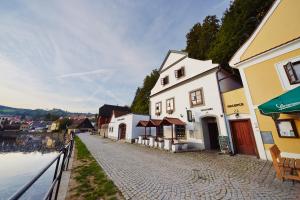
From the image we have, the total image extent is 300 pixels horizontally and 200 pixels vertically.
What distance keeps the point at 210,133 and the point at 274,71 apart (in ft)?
22.1

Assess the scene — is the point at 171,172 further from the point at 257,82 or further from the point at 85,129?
the point at 85,129

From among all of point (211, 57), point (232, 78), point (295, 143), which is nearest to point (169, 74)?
point (211, 57)

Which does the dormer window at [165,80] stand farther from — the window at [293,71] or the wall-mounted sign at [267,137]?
the window at [293,71]

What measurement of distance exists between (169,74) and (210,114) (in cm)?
766

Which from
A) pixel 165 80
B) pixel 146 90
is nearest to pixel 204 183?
pixel 165 80

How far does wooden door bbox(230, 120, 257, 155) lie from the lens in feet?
30.4

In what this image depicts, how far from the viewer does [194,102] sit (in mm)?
13336

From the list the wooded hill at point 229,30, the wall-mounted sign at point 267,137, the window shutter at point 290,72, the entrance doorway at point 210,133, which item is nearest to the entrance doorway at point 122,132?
the entrance doorway at point 210,133

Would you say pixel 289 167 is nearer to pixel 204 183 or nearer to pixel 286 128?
pixel 204 183

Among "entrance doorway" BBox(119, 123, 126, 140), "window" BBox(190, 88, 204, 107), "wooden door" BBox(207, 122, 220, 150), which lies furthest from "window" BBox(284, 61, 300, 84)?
"entrance doorway" BBox(119, 123, 126, 140)

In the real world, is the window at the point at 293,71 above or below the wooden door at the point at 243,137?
above

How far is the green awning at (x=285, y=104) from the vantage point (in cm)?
462

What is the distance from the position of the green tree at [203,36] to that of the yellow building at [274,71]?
1097 centimetres

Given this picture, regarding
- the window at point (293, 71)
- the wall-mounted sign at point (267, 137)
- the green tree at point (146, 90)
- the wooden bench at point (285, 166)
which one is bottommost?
the wooden bench at point (285, 166)
